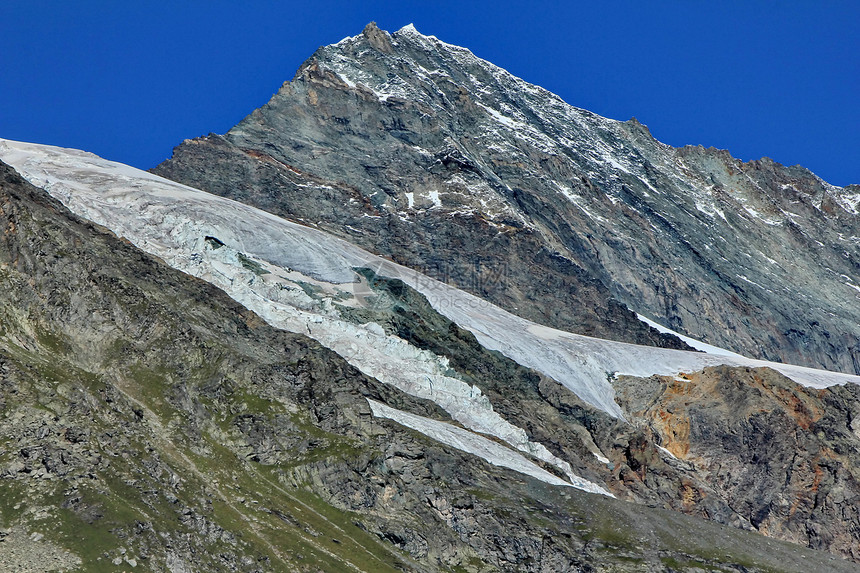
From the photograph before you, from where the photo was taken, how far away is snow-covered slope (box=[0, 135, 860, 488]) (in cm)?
9312

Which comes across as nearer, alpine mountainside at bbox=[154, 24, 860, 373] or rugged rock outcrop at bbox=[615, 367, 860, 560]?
rugged rock outcrop at bbox=[615, 367, 860, 560]

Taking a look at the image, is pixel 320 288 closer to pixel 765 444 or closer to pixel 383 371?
pixel 383 371

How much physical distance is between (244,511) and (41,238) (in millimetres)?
27961

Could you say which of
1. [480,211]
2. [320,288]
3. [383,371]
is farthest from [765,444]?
[480,211]

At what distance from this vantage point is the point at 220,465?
200ft

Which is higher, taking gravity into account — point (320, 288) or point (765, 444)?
point (765, 444)

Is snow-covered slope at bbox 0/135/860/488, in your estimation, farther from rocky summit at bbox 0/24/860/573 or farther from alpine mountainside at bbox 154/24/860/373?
alpine mountainside at bbox 154/24/860/373

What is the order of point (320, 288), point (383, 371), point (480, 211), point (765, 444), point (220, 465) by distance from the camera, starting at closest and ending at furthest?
point (220, 465)
point (383, 371)
point (765, 444)
point (320, 288)
point (480, 211)

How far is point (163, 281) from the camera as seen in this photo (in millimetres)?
82688

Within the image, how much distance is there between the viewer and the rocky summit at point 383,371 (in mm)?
55406

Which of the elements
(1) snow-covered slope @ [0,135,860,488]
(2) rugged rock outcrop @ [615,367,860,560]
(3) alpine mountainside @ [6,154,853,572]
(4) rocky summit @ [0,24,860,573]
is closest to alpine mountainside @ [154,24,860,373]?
(4) rocky summit @ [0,24,860,573]

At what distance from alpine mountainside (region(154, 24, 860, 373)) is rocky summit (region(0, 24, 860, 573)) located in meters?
0.59

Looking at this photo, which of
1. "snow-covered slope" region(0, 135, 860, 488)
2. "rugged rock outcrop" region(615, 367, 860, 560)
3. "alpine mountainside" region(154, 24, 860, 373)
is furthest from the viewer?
"alpine mountainside" region(154, 24, 860, 373)

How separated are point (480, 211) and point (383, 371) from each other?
68.8 meters
